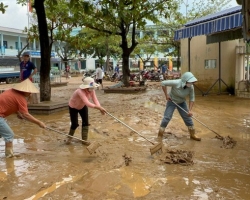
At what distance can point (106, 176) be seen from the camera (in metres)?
4.56

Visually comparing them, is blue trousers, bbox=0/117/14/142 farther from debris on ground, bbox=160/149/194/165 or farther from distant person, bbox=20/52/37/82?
distant person, bbox=20/52/37/82

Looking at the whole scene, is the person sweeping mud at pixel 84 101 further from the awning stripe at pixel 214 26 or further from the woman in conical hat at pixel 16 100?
the awning stripe at pixel 214 26

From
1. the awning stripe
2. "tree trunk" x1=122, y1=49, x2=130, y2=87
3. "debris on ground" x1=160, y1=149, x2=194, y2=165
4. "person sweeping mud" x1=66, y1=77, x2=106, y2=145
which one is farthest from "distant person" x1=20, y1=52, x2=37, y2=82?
"tree trunk" x1=122, y1=49, x2=130, y2=87

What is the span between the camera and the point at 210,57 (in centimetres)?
1571

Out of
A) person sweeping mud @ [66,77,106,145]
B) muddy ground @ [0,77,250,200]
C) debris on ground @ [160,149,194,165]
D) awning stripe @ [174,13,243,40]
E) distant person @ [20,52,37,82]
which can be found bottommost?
muddy ground @ [0,77,250,200]

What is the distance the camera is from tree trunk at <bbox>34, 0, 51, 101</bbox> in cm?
1042

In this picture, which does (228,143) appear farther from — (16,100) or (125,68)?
(125,68)

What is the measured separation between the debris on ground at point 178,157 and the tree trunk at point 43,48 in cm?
637

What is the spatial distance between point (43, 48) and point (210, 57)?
26.9ft

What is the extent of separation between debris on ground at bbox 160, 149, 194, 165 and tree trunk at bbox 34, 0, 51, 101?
637 centimetres

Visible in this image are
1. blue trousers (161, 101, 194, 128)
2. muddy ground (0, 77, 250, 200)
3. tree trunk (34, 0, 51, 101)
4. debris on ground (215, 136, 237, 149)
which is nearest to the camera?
muddy ground (0, 77, 250, 200)

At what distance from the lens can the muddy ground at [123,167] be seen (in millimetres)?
4039

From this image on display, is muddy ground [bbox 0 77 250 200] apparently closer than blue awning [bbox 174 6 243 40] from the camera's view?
Yes

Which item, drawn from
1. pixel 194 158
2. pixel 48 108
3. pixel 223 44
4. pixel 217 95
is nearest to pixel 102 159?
pixel 194 158
